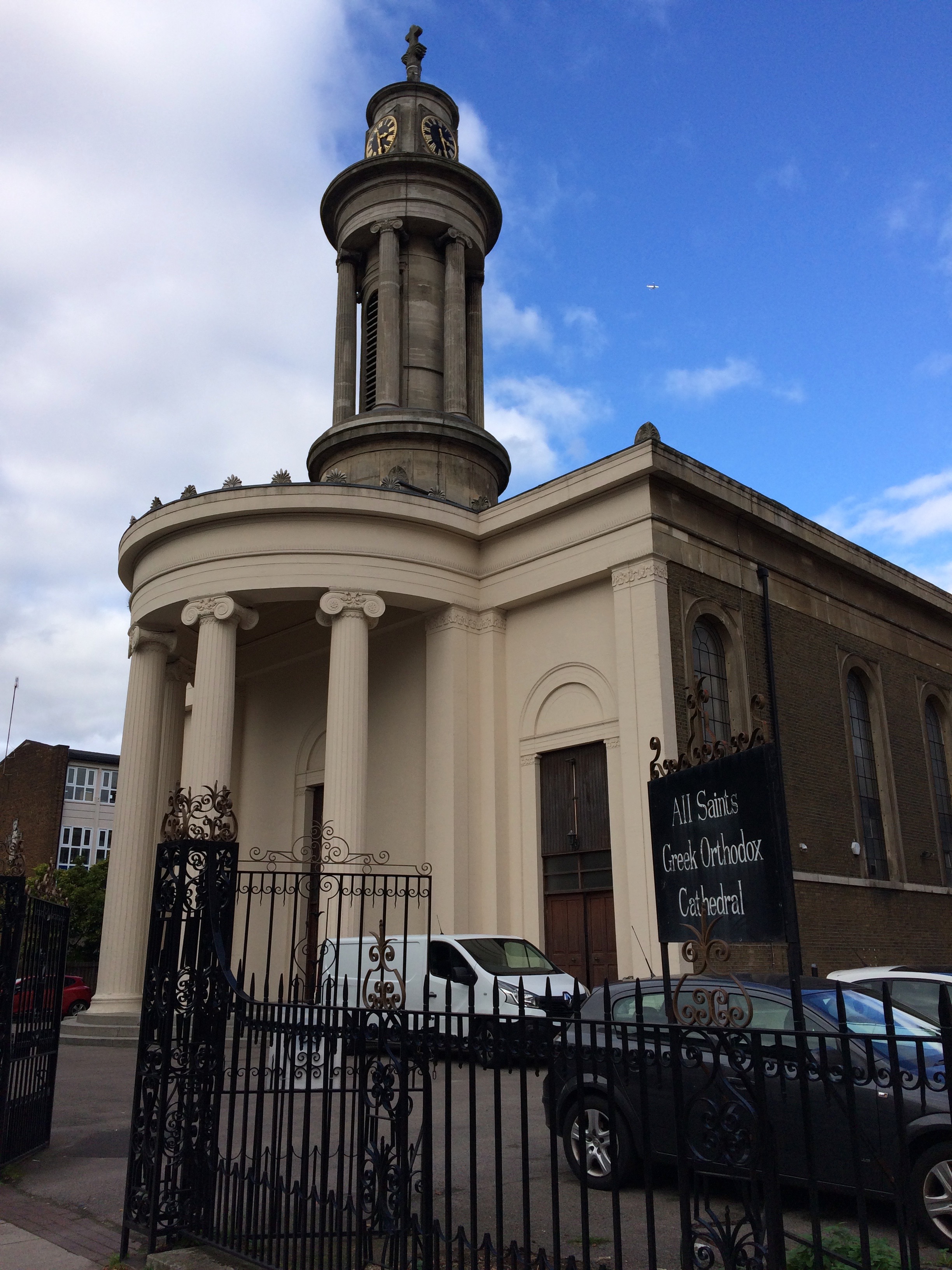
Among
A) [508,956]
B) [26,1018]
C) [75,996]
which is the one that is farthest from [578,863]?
[75,996]

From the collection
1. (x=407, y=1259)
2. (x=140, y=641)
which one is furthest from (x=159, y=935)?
(x=140, y=641)

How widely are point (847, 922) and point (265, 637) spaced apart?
14999 mm

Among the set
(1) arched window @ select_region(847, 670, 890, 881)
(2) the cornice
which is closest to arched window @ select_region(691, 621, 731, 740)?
(2) the cornice

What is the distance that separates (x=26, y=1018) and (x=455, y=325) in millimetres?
22274

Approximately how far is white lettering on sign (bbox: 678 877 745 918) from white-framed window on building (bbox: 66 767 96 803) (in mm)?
58286

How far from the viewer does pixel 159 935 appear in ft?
22.5

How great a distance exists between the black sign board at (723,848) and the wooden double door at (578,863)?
13449 mm

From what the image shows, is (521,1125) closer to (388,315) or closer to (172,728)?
(172,728)

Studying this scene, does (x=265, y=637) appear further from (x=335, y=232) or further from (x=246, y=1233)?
(x=246, y=1233)

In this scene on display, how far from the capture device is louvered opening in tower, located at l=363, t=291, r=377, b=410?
28938 mm

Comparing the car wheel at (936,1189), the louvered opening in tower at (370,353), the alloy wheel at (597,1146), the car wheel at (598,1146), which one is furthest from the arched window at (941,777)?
the car wheel at (936,1189)

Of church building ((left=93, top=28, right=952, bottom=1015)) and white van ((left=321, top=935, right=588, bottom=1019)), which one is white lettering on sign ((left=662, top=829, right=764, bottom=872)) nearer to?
white van ((left=321, top=935, right=588, bottom=1019))

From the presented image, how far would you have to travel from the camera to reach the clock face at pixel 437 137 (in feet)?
102

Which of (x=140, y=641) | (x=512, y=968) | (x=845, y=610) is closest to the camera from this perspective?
(x=512, y=968)
